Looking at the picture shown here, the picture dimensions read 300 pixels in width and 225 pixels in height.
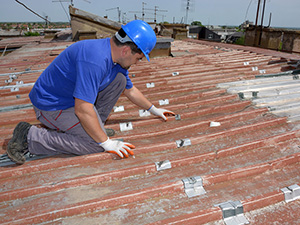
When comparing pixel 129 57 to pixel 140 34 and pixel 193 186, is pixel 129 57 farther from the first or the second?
pixel 193 186

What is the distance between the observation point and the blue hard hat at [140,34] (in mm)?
1865

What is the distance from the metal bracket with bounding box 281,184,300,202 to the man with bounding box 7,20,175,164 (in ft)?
4.34

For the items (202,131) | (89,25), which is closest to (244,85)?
(202,131)

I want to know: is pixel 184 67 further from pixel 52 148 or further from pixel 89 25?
pixel 89 25

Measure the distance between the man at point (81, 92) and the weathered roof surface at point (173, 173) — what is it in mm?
145

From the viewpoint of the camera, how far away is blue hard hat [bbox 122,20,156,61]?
6.12 ft

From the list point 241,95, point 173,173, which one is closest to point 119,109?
point 173,173

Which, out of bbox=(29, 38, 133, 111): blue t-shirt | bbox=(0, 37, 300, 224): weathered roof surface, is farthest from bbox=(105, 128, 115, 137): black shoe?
bbox=(29, 38, 133, 111): blue t-shirt

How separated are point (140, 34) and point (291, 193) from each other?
1.78 metres

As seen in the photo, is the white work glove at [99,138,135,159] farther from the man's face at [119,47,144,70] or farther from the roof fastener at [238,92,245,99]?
the roof fastener at [238,92,245,99]

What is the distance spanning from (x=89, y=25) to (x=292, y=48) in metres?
10.3

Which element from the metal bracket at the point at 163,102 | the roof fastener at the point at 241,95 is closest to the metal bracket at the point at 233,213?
the metal bracket at the point at 163,102

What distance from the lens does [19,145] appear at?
6.63 ft

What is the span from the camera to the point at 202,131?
8.37 ft
